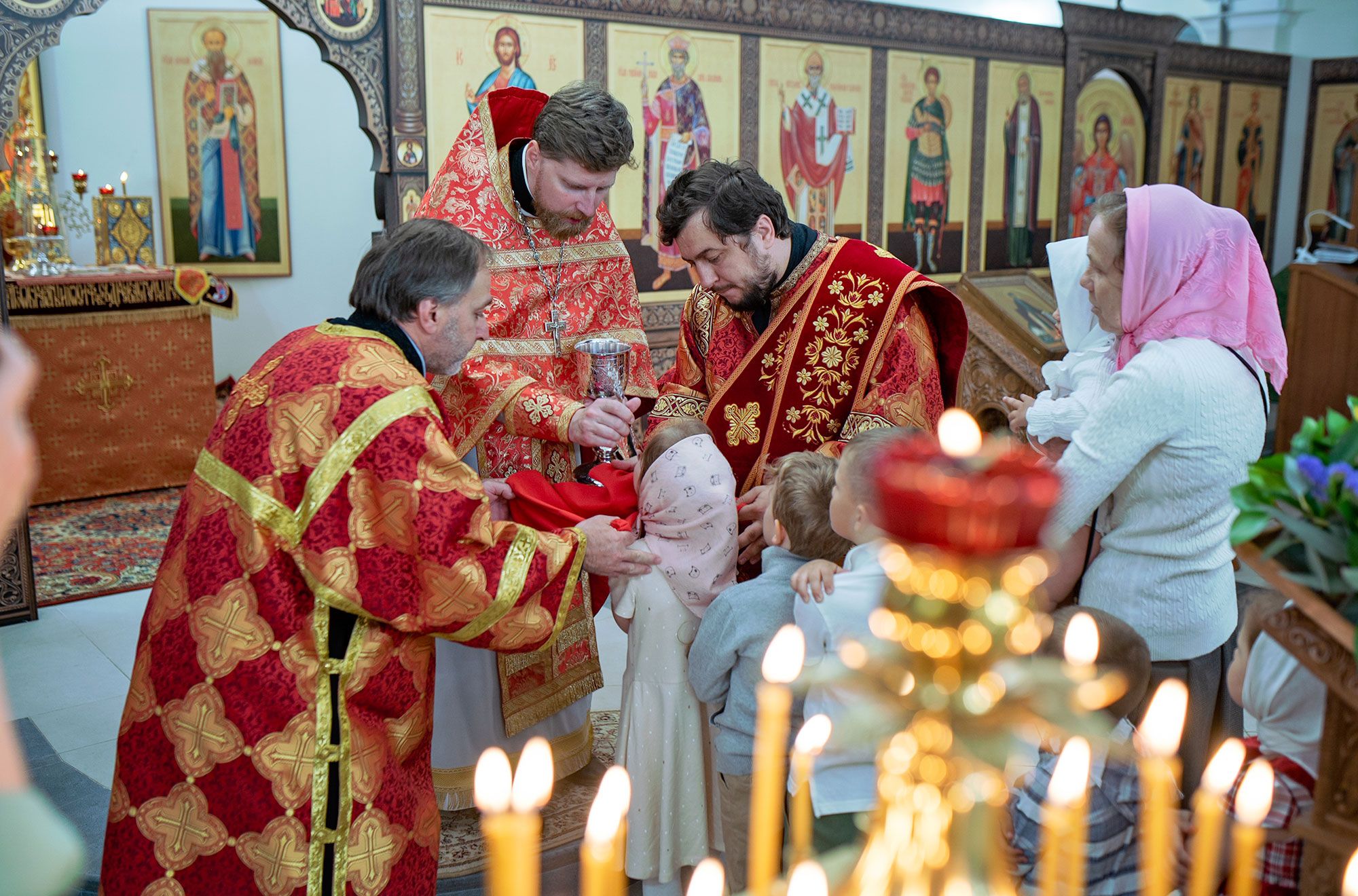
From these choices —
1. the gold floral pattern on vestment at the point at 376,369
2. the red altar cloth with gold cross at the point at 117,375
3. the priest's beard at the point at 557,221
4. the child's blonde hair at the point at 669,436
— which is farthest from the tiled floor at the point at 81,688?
the red altar cloth with gold cross at the point at 117,375

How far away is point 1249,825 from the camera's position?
0.84 meters

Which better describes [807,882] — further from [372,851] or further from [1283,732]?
[372,851]

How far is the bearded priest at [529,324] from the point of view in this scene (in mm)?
2982

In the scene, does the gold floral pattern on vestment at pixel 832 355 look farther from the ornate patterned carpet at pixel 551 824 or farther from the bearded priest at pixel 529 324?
the ornate patterned carpet at pixel 551 824

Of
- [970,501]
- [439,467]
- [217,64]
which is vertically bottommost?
[439,467]

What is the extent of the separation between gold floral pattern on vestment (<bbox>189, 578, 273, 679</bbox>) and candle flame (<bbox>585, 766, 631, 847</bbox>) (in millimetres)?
1412

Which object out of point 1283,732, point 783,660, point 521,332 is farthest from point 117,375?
→ point 783,660

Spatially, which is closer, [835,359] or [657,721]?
[657,721]

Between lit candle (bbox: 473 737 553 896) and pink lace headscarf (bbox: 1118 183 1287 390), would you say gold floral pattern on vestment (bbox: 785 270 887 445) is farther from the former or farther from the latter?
lit candle (bbox: 473 737 553 896)

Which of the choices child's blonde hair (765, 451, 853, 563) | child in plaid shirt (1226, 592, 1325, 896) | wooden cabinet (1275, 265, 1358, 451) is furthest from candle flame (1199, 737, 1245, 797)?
wooden cabinet (1275, 265, 1358, 451)

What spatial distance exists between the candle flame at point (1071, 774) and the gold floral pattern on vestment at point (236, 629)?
1614mm

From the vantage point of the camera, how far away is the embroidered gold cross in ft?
9.66

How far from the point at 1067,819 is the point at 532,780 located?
359 millimetres

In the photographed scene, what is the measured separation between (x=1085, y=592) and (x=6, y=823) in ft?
6.85
